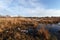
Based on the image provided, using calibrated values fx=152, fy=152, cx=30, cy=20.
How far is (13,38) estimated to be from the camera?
11703 millimetres

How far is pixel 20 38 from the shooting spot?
11.7 meters

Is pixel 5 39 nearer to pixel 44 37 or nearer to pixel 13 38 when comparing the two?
pixel 13 38

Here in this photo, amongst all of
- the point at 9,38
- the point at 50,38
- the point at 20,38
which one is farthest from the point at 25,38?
the point at 50,38

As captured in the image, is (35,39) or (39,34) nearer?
(35,39)

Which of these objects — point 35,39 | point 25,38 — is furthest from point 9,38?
point 35,39

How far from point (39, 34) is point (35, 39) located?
1275 millimetres

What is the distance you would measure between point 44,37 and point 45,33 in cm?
57

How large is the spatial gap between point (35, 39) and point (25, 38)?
872mm

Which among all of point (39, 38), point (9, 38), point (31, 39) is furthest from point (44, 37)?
point (9, 38)

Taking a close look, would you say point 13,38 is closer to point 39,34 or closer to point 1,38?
point 1,38

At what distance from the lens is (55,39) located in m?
12.2

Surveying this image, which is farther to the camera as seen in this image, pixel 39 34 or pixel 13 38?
pixel 39 34

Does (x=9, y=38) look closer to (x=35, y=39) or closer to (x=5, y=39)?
(x=5, y=39)

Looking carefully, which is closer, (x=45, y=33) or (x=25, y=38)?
(x=25, y=38)
